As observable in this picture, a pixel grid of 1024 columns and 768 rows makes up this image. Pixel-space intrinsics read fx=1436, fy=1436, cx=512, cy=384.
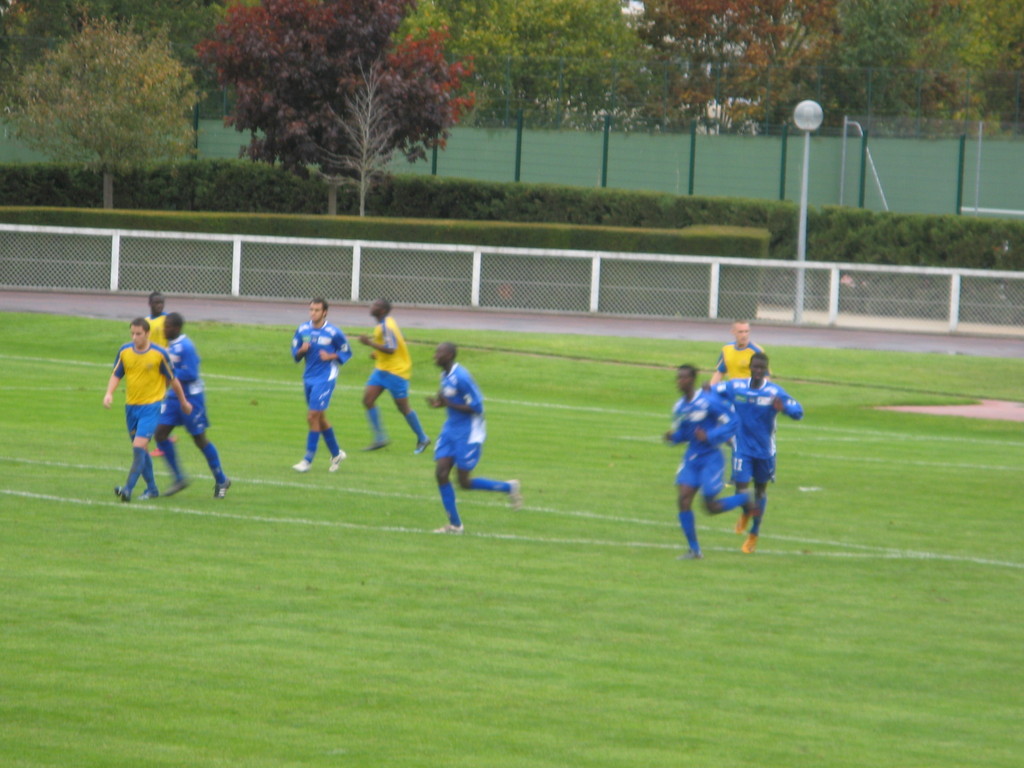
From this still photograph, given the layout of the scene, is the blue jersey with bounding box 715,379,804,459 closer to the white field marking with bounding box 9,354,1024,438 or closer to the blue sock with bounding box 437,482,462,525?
the blue sock with bounding box 437,482,462,525

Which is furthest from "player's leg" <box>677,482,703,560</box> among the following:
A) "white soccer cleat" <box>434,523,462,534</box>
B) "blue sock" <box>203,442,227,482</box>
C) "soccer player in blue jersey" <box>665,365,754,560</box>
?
"blue sock" <box>203,442,227,482</box>

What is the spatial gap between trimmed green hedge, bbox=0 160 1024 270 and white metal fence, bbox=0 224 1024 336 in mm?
5221

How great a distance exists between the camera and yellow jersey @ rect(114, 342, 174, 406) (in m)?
13.4

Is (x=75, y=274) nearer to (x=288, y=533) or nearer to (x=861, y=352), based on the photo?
(x=861, y=352)

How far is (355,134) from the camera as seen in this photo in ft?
137

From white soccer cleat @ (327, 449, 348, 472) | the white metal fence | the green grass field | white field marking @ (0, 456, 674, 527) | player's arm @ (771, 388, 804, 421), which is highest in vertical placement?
the white metal fence

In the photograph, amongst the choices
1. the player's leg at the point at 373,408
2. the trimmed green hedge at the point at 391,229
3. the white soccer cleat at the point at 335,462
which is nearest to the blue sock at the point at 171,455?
the white soccer cleat at the point at 335,462

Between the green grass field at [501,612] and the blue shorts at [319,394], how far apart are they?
76 cm

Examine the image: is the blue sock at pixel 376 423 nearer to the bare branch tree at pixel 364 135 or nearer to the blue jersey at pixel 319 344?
the blue jersey at pixel 319 344

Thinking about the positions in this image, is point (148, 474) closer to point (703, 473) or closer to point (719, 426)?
point (703, 473)

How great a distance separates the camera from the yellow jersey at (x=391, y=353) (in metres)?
18.1

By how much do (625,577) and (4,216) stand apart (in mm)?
32480

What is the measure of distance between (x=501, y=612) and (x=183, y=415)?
502 centimetres

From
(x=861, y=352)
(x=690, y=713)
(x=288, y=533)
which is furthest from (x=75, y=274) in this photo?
(x=690, y=713)
